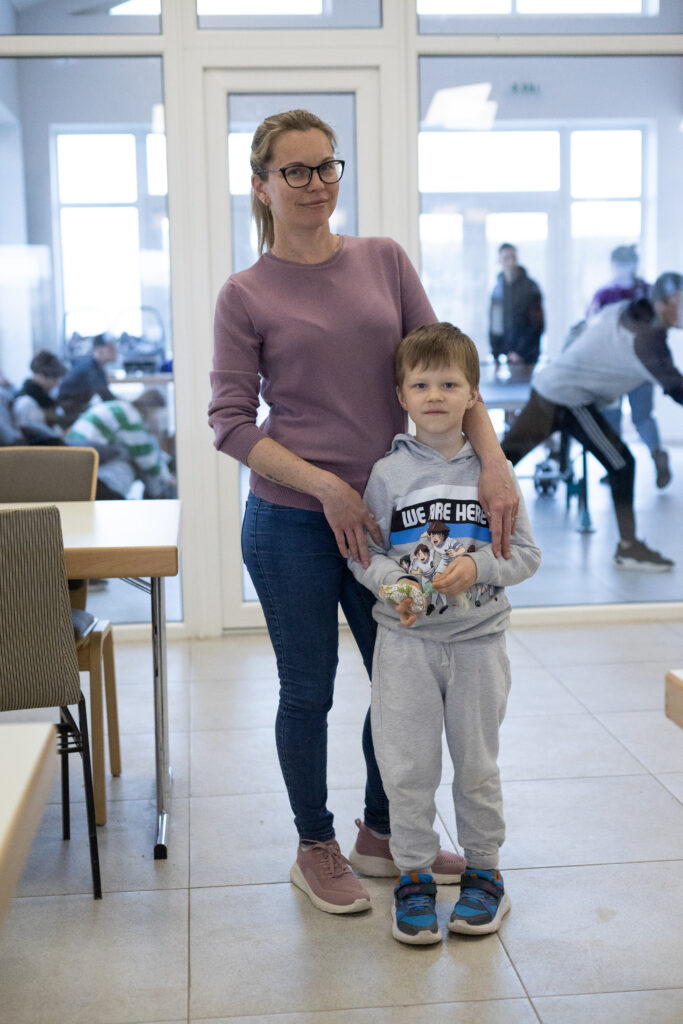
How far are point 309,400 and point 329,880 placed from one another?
97 cm

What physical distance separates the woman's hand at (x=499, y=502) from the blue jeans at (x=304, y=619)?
1.00 ft

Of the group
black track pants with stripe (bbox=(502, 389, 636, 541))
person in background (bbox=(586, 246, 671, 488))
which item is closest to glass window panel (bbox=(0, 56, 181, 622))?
black track pants with stripe (bbox=(502, 389, 636, 541))

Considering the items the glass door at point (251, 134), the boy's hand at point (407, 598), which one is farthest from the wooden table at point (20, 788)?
the glass door at point (251, 134)

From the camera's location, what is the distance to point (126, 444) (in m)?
4.30

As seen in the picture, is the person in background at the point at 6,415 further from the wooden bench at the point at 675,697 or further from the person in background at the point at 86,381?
the wooden bench at the point at 675,697

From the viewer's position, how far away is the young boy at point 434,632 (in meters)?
1.95

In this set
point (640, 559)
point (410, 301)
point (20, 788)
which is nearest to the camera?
point (20, 788)

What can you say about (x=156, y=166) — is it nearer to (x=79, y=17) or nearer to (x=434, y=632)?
(x=79, y=17)

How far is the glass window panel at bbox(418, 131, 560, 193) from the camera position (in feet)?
13.9

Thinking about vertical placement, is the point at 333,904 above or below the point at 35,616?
below

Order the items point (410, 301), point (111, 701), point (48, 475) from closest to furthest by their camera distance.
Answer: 1. point (410, 301)
2. point (111, 701)
3. point (48, 475)

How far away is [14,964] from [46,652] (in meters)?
0.57

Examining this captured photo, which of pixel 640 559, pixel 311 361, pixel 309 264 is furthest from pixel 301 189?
pixel 640 559

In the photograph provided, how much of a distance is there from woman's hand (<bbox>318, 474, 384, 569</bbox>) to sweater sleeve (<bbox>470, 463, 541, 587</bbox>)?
195 millimetres
